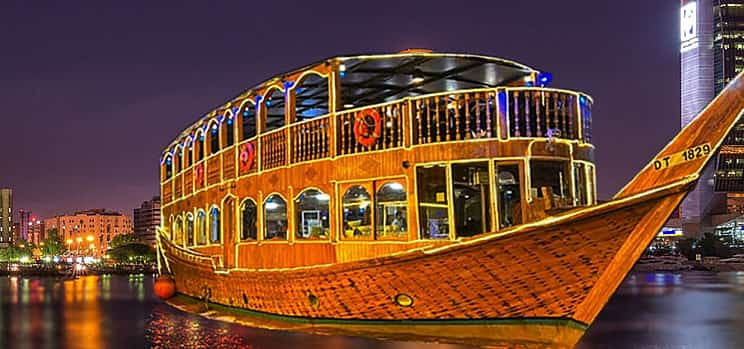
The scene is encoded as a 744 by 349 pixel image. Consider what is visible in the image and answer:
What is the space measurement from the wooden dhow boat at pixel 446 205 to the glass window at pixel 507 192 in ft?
0.07

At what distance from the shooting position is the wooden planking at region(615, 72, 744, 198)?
7.12 m

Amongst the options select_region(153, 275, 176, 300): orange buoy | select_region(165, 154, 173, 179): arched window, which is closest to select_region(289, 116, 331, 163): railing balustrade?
select_region(153, 275, 176, 300): orange buoy

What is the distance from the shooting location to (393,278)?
9766mm

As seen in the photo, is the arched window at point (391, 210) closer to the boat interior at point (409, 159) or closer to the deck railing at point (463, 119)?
the boat interior at point (409, 159)

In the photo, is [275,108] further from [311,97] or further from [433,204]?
[433,204]

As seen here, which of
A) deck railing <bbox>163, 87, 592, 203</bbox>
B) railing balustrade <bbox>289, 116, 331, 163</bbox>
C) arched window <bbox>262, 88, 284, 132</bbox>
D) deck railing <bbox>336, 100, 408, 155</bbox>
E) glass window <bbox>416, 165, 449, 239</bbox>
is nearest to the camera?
deck railing <bbox>163, 87, 592, 203</bbox>

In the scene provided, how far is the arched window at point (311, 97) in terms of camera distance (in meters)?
13.9

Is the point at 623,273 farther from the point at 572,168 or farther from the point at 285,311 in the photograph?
the point at 285,311

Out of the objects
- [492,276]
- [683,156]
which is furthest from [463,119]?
[683,156]

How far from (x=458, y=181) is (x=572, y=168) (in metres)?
1.58

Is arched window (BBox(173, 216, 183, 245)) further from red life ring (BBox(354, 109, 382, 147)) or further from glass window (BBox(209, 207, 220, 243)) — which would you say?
red life ring (BBox(354, 109, 382, 147))

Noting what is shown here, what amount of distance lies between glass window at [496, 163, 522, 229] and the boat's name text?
241 centimetres

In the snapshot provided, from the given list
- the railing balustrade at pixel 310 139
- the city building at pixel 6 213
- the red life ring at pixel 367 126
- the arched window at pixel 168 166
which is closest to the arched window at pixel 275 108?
the railing balustrade at pixel 310 139

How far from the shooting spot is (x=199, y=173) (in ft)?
57.5
